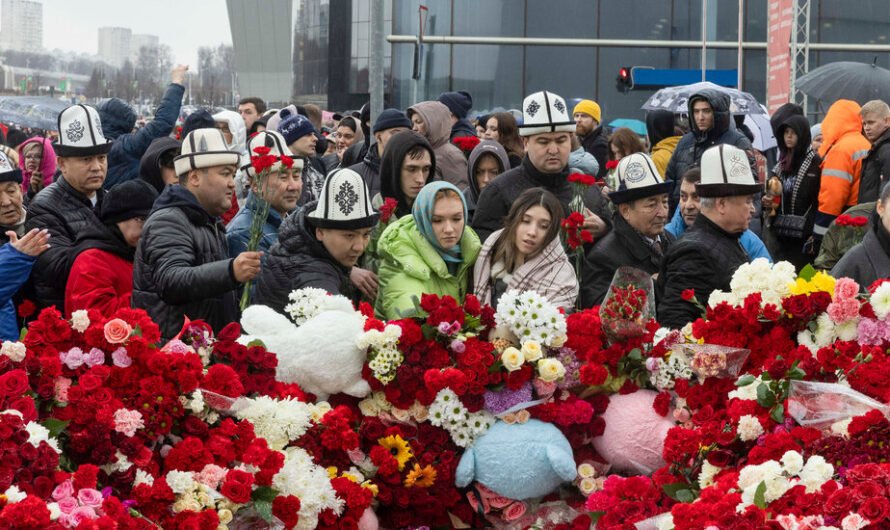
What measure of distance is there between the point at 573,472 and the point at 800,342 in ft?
3.04

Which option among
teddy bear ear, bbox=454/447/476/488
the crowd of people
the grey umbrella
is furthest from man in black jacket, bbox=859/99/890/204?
teddy bear ear, bbox=454/447/476/488

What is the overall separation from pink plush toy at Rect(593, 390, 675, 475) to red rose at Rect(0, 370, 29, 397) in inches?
83.7

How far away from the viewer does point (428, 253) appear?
601 cm

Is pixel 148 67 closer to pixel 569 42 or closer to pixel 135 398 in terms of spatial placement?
pixel 569 42

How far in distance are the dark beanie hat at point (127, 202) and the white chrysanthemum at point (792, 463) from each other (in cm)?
352

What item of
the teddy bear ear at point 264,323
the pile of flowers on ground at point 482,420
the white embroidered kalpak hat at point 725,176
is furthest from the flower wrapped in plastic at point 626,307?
the teddy bear ear at point 264,323

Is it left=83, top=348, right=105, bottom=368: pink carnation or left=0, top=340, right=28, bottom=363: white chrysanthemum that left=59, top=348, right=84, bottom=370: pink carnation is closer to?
left=83, top=348, right=105, bottom=368: pink carnation

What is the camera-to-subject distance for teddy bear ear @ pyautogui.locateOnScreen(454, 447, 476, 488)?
4.71 meters

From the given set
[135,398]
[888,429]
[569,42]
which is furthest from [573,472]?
[569,42]

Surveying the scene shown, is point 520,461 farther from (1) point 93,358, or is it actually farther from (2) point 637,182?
(2) point 637,182

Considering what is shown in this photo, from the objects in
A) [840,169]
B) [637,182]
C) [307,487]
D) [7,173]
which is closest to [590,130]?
[840,169]

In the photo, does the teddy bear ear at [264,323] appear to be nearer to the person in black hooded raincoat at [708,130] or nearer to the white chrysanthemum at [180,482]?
the white chrysanthemum at [180,482]

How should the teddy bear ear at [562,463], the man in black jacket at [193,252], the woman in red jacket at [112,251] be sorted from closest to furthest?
the teddy bear ear at [562,463], the man in black jacket at [193,252], the woman in red jacket at [112,251]

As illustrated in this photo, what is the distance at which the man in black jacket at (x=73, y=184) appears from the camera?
6.82m
